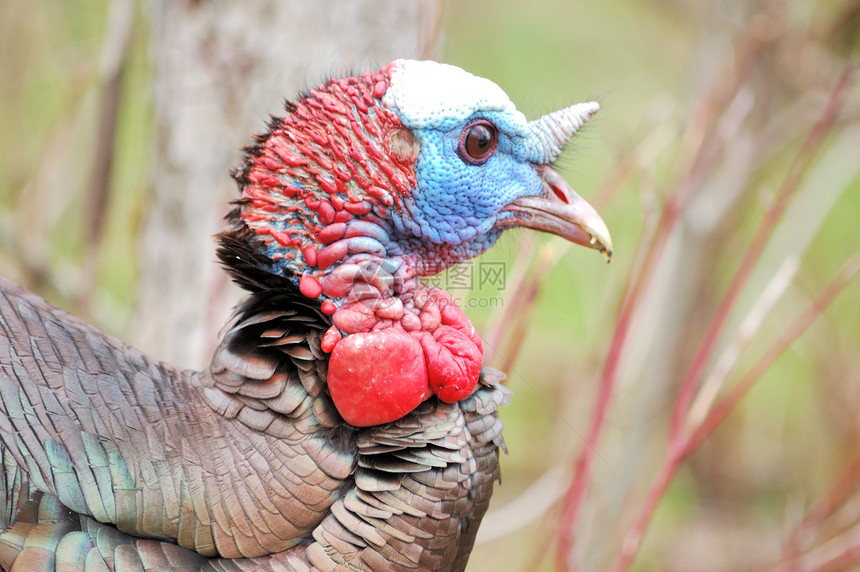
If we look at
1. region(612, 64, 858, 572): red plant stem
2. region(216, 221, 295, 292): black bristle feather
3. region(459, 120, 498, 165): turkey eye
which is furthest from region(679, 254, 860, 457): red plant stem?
region(216, 221, 295, 292): black bristle feather

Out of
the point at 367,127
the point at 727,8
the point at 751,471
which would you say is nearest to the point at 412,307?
the point at 367,127

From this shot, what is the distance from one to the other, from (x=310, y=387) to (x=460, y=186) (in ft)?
1.66

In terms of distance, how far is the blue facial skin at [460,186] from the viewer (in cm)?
161

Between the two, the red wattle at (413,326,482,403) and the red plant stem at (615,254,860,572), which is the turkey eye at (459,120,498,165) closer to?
the red wattle at (413,326,482,403)

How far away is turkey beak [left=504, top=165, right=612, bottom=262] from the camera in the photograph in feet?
5.58

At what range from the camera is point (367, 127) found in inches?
62.2

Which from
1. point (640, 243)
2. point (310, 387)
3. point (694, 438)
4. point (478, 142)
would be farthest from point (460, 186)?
point (694, 438)

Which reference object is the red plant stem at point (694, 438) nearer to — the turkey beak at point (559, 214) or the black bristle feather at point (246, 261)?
the turkey beak at point (559, 214)

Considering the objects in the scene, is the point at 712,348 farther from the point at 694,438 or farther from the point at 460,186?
the point at 460,186

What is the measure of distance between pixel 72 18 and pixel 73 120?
127 centimetres

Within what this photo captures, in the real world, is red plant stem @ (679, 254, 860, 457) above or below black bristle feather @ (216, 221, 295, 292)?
above

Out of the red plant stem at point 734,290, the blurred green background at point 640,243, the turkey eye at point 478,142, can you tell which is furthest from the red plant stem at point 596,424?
the turkey eye at point 478,142

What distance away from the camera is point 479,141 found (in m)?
1.63

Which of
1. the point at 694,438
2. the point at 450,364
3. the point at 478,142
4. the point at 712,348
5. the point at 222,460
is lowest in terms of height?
the point at 222,460
